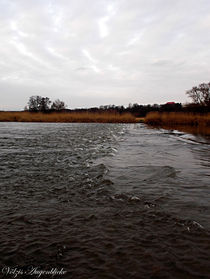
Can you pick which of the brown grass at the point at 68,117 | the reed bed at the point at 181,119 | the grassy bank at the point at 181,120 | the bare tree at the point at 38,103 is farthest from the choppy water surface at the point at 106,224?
the bare tree at the point at 38,103

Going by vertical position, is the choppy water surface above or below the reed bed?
below

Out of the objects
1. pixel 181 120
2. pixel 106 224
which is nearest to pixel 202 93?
pixel 181 120

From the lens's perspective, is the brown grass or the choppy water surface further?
the brown grass

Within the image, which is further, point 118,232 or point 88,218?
point 88,218

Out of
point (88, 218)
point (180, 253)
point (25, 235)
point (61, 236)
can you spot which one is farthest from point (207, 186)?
point (25, 235)

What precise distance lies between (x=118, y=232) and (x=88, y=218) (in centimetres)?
59

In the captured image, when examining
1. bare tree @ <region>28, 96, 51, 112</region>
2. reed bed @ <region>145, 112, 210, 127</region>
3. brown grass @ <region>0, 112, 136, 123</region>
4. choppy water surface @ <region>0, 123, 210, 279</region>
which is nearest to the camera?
choppy water surface @ <region>0, 123, 210, 279</region>

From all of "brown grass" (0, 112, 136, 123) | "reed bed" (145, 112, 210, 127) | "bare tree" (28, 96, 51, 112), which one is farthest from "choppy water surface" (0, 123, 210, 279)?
"bare tree" (28, 96, 51, 112)

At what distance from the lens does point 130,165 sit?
273 inches

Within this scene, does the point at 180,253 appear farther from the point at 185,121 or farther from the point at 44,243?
the point at 185,121

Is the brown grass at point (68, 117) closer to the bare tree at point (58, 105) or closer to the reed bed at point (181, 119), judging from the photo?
the reed bed at point (181, 119)

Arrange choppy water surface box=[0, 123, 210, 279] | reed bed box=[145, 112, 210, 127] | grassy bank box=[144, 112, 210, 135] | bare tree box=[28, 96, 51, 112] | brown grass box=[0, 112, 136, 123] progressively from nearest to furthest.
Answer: choppy water surface box=[0, 123, 210, 279], grassy bank box=[144, 112, 210, 135], reed bed box=[145, 112, 210, 127], brown grass box=[0, 112, 136, 123], bare tree box=[28, 96, 51, 112]

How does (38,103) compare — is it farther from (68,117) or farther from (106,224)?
(106,224)

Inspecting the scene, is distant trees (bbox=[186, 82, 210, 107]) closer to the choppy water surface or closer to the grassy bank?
the grassy bank
